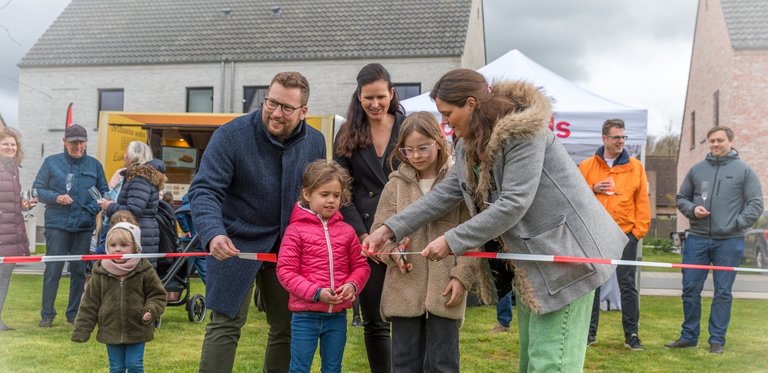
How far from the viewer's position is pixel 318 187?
2.61m

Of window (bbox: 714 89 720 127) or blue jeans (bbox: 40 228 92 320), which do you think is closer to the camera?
blue jeans (bbox: 40 228 92 320)

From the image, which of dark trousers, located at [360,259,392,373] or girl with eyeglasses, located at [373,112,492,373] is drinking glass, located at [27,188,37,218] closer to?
dark trousers, located at [360,259,392,373]

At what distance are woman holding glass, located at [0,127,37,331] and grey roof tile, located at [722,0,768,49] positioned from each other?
6.46 m

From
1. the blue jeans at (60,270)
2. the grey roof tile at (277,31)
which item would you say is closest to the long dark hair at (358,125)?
the blue jeans at (60,270)

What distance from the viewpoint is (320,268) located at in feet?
8.52

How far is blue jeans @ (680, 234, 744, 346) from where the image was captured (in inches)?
191

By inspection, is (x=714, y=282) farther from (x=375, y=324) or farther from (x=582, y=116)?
(x=375, y=324)

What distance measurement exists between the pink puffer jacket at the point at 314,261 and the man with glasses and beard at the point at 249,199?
14cm

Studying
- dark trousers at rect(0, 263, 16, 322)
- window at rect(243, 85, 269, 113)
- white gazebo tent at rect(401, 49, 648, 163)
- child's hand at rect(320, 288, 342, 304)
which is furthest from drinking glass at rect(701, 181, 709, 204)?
window at rect(243, 85, 269, 113)

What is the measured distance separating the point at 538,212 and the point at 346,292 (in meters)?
0.85

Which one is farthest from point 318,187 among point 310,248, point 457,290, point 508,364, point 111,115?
point 111,115

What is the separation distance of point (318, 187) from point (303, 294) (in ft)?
1.34

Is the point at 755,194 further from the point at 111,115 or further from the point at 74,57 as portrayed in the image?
the point at 74,57

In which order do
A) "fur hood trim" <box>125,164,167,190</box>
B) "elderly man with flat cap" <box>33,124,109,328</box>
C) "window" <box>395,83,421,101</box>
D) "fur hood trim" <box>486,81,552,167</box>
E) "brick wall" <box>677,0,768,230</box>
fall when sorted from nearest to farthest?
"fur hood trim" <box>486,81,552,167</box> < "fur hood trim" <box>125,164,167,190</box> < "elderly man with flat cap" <box>33,124,109,328</box> < "brick wall" <box>677,0,768,230</box> < "window" <box>395,83,421,101</box>
